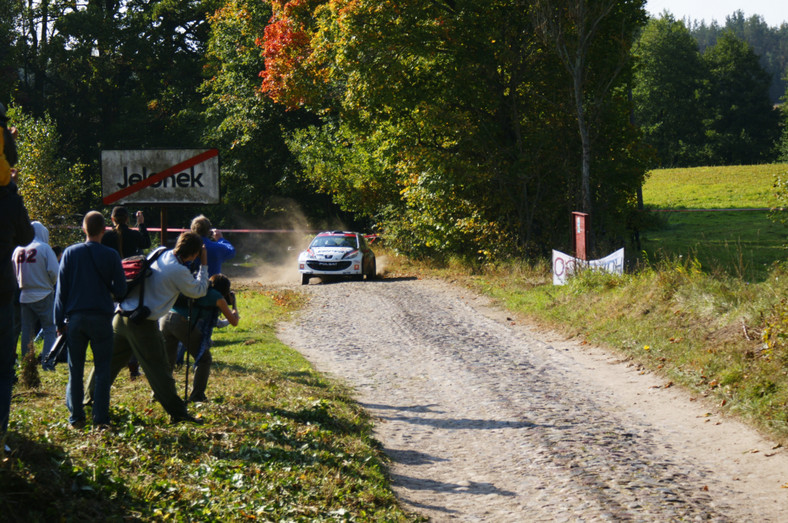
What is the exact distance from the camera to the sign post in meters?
9.39

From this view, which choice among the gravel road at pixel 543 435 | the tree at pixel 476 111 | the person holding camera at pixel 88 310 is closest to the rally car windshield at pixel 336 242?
the tree at pixel 476 111

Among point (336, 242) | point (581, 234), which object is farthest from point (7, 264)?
point (336, 242)

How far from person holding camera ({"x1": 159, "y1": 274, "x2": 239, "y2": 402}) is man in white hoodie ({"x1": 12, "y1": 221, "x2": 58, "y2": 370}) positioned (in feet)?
8.27

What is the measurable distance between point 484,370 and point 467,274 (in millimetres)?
13107

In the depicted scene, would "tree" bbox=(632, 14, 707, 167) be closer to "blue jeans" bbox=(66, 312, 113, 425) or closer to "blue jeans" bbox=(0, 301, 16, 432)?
"blue jeans" bbox=(66, 312, 113, 425)

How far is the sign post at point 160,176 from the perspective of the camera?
9391 millimetres

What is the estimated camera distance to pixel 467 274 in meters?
24.2

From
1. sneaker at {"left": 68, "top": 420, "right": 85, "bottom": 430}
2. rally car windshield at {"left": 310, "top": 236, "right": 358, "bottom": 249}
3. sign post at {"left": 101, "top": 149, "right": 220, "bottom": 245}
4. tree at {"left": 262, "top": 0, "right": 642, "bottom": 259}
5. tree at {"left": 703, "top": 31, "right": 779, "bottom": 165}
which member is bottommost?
sneaker at {"left": 68, "top": 420, "right": 85, "bottom": 430}

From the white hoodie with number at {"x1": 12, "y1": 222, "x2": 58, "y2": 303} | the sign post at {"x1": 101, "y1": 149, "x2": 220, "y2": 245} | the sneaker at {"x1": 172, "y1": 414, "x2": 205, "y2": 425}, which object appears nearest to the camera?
the sneaker at {"x1": 172, "y1": 414, "x2": 205, "y2": 425}

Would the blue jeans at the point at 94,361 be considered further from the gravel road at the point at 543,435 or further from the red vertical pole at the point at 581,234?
the red vertical pole at the point at 581,234

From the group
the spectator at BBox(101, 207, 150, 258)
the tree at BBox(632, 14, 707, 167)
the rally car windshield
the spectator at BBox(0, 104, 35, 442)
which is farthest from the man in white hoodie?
the tree at BBox(632, 14, 707, 167)

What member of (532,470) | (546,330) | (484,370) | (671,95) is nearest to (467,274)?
(546,330)

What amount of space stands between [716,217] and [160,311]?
3817 cm

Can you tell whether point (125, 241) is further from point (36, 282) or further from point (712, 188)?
point (712, 188)
